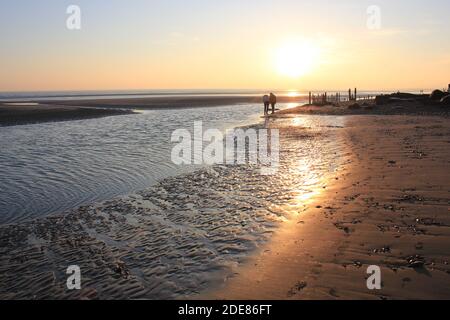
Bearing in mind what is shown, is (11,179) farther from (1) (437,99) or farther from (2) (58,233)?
(1) (437,99)

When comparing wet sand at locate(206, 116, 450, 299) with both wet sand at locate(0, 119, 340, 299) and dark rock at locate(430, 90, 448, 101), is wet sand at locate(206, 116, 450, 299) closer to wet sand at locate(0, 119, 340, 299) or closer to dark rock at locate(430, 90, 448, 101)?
wet sand at locate(0, 119, 340, 299)

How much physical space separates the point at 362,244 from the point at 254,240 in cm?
211

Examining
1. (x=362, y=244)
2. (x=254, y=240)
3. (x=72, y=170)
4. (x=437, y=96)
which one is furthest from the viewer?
(x=437, y=96)

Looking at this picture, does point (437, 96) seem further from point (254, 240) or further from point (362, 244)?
point (254, 240)

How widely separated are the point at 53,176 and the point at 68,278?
28.6 feet

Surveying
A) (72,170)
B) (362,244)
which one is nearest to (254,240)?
(362,244)

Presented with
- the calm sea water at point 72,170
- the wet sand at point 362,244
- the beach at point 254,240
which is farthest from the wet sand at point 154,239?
the calm sea water at point 72,170

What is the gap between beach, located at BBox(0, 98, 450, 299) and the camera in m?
5.85

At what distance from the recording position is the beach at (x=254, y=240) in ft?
19.2

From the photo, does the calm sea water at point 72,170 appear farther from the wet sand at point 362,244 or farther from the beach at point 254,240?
the wet sand at point 362,244

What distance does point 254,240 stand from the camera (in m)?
7.74

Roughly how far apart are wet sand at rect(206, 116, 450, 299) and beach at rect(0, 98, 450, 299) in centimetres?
2

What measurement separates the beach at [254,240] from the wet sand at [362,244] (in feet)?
0.07

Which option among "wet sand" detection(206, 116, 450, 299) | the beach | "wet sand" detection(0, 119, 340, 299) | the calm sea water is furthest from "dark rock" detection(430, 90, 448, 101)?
"wet sand" detection(0, 119, 340, 299)
